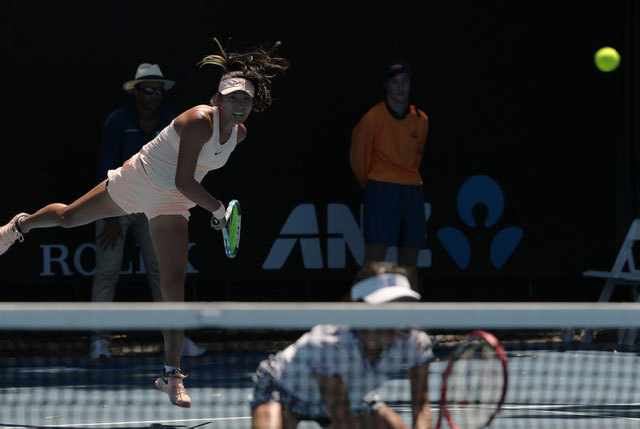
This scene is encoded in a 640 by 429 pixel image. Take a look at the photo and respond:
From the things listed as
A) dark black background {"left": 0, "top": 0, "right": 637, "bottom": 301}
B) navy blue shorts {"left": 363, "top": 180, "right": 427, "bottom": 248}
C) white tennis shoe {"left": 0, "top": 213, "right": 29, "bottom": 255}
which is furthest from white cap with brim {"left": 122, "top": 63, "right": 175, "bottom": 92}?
white tennis shoe {"left": 0, "top": 213, "right": 29, "bottom": 255}

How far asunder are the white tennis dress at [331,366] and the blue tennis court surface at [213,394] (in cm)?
113

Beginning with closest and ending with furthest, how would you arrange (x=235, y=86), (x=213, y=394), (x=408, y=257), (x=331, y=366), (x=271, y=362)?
(x=331, y=366) → (x=271, y=362) → (x=235, y=86) → (x=213, y=394) → (x=408, y=257)

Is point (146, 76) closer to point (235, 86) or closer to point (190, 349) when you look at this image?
point (190, 349)

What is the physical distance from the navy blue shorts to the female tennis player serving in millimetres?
2201

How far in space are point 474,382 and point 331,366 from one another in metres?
1.52

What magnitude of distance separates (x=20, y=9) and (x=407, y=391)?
11.5ft

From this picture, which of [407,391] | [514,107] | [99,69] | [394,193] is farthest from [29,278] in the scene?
[514,107]

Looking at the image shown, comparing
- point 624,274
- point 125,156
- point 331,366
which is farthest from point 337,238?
point 331,366

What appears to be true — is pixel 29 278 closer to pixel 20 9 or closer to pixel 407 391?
pixel 20 9

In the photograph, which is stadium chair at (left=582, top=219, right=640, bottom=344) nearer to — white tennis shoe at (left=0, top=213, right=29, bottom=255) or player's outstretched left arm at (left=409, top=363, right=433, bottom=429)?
white tennis shoe at (left=0, top=213, right=29, bottom=255)

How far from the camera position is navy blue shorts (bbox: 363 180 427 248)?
7.78m

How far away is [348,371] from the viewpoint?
3633 mm

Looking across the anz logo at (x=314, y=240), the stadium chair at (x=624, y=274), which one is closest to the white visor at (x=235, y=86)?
the anz logo at (x=314, y=240)

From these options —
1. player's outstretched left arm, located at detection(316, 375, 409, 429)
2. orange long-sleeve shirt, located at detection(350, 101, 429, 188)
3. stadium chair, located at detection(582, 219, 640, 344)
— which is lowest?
player's outstretched left arm, located at detection(316, 375, 409, 429)
